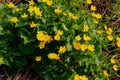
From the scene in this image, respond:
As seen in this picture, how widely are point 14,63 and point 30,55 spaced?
0.16m

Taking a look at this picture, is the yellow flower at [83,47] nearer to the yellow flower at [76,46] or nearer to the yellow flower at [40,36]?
the yellow flower at [76,46]

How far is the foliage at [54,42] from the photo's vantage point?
318 centimetres

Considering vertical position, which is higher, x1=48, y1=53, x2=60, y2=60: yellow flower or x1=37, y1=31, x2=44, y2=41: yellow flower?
x1=37, y1=31, x2=44, y2=41: yellow flower

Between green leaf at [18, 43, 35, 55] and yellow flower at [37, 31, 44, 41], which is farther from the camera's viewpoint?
green leaf at [18, 43, 35, 55]

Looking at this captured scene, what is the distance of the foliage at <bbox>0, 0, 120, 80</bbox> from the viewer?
318 centimetres

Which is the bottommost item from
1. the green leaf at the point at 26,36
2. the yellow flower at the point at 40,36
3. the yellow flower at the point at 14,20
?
the green leaf at the point at 26,36

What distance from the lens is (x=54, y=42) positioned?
3.24 metres

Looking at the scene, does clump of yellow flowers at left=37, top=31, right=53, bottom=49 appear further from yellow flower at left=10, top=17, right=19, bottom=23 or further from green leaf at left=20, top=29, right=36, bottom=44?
yellow flower at left=10, top=17, right=19, bottom=23

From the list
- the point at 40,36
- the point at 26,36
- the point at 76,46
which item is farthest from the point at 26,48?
the point at 76,46

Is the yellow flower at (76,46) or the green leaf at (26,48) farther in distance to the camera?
the green leaf at (26,48)

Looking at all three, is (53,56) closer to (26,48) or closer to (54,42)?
(54,42)

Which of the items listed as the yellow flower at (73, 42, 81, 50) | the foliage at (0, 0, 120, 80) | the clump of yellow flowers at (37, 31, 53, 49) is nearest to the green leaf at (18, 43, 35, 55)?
the foliage at (0, 0, 120, 80)

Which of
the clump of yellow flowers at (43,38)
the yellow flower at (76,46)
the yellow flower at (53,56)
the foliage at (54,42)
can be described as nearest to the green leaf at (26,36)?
the foliage at (54,42)

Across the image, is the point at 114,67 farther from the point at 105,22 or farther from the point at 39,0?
the point at 39,0
